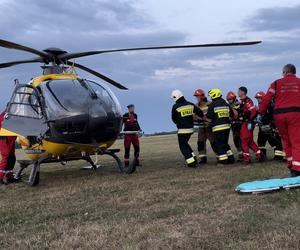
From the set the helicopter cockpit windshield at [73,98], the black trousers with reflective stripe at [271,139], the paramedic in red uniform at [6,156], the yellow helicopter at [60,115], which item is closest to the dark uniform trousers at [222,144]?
the black trousers with reflective stripe at [271,139]

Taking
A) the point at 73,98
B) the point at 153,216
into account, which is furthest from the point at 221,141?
the point at 153,216

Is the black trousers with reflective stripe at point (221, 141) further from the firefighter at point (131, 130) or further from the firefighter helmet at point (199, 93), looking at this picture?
the firefighter at point (131, 130)

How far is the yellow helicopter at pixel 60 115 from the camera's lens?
9.09 metres

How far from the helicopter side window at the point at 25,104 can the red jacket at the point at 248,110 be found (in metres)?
5.21

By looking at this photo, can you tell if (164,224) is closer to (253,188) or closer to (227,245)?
(227,245)

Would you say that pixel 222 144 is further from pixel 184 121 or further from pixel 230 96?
pixel 230 96

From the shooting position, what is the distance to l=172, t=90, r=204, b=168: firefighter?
1118 cm

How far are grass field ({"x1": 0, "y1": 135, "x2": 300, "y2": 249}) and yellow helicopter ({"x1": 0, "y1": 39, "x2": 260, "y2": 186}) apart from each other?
3.20ft

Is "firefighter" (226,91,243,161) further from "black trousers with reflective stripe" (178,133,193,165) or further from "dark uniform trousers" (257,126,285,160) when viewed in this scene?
"black trousers with reflective stripe" (178,133,193,165)

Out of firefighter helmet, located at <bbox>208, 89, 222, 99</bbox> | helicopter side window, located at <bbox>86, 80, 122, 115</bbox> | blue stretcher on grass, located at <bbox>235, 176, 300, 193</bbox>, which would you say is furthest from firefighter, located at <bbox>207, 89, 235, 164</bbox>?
blue stretcher on grass, located at <bbox>235, 176, 300, 193</bbox>

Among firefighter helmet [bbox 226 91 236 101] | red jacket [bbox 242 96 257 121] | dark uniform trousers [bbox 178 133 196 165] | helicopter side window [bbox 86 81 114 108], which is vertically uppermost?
helicopter side window [bbox 86 81 114 108]

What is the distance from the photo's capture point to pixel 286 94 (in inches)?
299

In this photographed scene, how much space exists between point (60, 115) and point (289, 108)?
4.58 m

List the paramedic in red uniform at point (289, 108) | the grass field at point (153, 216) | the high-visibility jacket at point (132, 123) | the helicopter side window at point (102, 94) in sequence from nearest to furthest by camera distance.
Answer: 1. the grass field at point (153, 216)
2. the paramedic in red uniform at point (289, 108)
3. the helicopter side window at point (102, 94)
4. the high-visibility jacket at point (132, 123)
